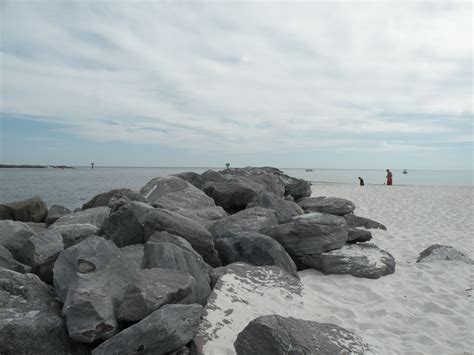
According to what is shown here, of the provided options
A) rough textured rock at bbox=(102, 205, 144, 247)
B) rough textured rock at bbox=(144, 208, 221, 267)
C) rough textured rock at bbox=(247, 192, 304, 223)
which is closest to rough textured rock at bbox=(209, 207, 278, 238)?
rough textured rock at bbox=(144, 208, 221, 267)

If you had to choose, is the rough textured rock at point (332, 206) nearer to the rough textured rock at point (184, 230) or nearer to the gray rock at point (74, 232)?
the rough textured rock at point (184, 230)

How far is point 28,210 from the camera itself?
38.0ft

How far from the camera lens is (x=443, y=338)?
14.6 ft

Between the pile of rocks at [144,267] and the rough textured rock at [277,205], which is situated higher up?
the rough textured rock at [277,205]

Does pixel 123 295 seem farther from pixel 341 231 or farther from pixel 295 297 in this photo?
pixel 341 231

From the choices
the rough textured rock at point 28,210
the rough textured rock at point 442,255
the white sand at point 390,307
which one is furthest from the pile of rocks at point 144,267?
the rough textured rock at point 28,210

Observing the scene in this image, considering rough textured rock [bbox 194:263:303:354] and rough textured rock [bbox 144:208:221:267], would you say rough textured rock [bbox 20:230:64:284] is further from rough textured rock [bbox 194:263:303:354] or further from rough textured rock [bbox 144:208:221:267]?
rough textured rock [bbox 194:263:303:354]

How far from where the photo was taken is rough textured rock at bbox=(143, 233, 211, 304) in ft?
14.9

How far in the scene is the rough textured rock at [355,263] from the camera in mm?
6523

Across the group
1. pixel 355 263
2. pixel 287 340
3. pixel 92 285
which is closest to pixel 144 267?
pixel 92 285

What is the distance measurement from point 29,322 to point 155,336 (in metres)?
1.35

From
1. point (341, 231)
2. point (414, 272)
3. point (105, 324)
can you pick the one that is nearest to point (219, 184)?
point (341, 231)

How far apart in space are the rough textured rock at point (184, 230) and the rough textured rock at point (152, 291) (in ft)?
5.54

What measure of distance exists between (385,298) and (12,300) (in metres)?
4.82
